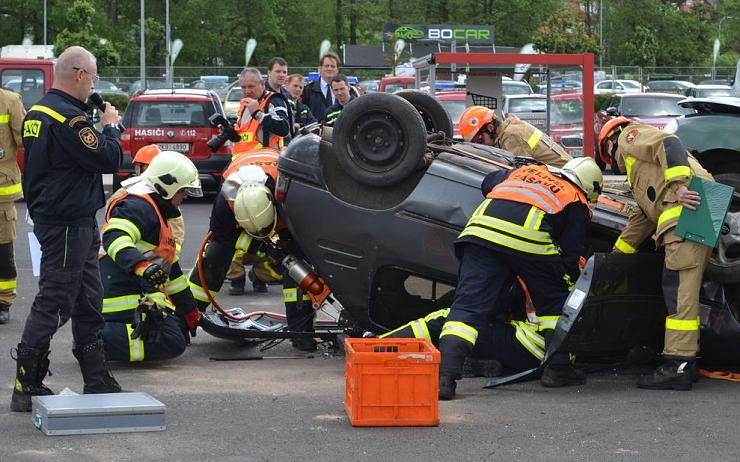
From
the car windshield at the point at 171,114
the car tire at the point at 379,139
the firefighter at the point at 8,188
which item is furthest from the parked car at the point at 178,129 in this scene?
the car tire at the point at 379,139

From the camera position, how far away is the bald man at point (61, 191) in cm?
568

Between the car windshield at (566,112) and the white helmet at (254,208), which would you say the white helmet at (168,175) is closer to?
the white helmet at (254,208)

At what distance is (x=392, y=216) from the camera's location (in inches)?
272

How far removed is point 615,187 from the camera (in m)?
8.34

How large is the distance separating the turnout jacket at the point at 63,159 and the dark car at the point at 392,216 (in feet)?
5.45

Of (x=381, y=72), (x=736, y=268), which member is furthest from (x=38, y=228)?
(x=381, y=72)

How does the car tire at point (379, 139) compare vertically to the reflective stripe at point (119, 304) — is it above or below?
above

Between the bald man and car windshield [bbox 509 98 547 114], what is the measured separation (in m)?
17.4

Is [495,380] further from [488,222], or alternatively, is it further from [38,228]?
[38,228]

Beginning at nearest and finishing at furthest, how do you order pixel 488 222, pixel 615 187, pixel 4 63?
pixel 488 222 < pixel 615 187 < pixel 4 63

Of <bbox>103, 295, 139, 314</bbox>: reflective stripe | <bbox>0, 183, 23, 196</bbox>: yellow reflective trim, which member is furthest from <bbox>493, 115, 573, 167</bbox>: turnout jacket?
<bbox>0, 183, 23, 196</bbox>: yellow reflective trim

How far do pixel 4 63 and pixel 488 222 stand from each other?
14422 mm

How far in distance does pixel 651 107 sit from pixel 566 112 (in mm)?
5787

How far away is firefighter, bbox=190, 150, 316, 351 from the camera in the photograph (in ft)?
23.9
